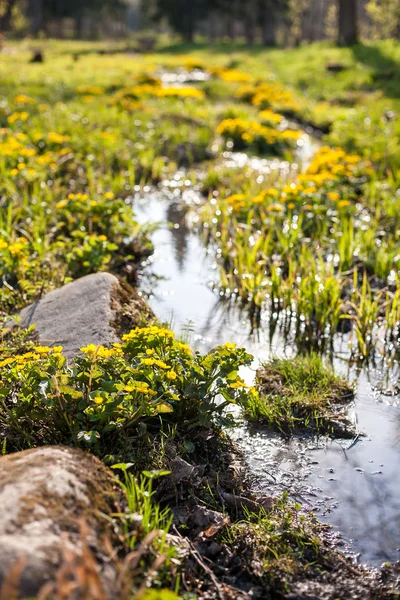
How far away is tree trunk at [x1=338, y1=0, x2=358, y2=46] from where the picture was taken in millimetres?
23953

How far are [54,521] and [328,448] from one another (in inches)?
76.9

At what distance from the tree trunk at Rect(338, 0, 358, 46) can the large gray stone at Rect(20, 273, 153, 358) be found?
72.9 ft

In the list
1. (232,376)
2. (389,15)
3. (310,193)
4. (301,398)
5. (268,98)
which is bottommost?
(301,398)

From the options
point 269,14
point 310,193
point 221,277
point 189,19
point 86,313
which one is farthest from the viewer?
point 189,19

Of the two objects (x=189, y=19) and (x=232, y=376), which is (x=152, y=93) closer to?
(x=232, y=376)

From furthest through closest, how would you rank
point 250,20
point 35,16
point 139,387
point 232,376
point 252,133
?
point 250,20 < point 35,16 < point 252,133 < point 232,376 < point 139,387

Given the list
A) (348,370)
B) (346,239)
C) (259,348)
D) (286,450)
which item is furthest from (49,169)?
(286,450)

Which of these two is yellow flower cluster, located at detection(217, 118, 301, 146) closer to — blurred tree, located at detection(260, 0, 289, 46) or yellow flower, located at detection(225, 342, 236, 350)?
yellow flower, located at detection(225, 342, 236, 350)

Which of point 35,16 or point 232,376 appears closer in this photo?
point 232,376

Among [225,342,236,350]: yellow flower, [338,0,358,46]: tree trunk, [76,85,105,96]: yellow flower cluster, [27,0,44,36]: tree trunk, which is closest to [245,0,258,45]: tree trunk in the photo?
[27,0,44,36]: tree trunk

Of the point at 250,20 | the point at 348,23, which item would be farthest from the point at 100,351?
the point at 250,20

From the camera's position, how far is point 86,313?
4234mm

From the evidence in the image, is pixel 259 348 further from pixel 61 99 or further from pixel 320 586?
pixel 61 99

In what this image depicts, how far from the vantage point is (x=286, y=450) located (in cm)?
357
